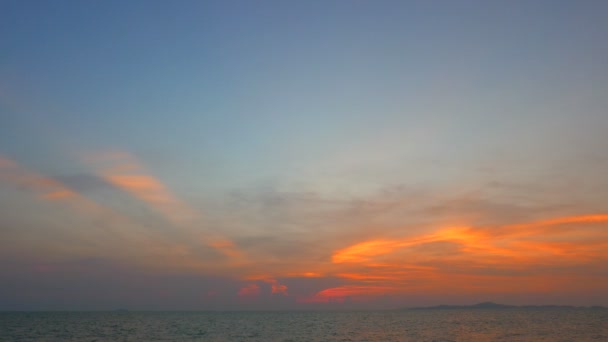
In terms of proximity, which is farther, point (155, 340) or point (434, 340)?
point (155, 340)

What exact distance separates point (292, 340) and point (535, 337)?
145ft

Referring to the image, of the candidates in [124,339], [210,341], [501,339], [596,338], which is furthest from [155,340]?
[596,338]

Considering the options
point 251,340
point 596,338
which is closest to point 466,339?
point 596,338

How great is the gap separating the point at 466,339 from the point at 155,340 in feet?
182

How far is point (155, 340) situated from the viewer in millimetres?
82438

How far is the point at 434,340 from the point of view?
254 ft

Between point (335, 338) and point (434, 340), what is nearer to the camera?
point (434, 340)

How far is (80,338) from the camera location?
277 feet

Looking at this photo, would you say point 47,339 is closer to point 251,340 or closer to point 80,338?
point 80,338

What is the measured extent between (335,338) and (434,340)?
694 inches

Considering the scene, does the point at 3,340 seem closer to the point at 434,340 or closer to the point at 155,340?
the point at 155,340

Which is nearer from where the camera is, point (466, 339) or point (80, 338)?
point (466, 339)

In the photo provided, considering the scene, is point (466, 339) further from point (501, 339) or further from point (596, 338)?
point (596, 338)

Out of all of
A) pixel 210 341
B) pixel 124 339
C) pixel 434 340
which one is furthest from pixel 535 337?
pixel 124 339
